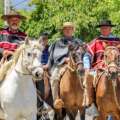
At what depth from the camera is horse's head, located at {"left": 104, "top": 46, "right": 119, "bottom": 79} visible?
43.6 ft

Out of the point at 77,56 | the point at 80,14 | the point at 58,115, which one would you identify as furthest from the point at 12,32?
the point at 80,14

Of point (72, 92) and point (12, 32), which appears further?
point (72, 92)

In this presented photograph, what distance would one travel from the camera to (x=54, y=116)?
16.0 meters

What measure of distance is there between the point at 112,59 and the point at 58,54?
2481 millimetres

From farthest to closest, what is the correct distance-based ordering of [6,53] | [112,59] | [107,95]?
[107,95] → [112,59] → [6,53]

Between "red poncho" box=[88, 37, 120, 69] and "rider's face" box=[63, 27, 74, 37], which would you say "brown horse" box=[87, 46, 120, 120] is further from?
"rider's face" box=[63, 27, 74, 37]

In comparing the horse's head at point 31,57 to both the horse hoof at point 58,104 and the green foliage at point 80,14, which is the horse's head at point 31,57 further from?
the green foliage at point 80,14

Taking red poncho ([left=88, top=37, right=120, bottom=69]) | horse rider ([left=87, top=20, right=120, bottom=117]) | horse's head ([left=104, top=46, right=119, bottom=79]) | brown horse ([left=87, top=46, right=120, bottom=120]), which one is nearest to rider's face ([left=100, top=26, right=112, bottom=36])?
horse rider ([left=87, top=20, right=120, bottom=117])

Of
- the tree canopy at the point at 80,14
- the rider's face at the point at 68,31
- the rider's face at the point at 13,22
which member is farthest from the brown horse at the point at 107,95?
the tree canopy at the point at 80,14

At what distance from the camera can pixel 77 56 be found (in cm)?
1448

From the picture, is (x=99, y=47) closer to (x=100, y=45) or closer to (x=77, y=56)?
(x=100, y=45)

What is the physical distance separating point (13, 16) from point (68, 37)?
84.7 inches

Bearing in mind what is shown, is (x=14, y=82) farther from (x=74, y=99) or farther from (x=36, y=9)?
(x=36, y=9)

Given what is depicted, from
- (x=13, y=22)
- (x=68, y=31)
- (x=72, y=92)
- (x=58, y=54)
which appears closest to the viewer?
(x=13, y=22)
